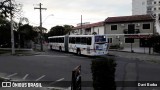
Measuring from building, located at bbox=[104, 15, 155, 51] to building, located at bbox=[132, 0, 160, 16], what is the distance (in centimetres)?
6534

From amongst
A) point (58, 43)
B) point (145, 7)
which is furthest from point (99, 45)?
point (145, 7)

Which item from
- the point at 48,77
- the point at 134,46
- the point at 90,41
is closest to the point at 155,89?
the point at 48,77

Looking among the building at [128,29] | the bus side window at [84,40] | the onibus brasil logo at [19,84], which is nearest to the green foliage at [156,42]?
the bus side window at [84,40]

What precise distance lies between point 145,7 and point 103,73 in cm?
12016

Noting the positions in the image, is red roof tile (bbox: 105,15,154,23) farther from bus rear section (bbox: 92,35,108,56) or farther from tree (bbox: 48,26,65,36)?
tree (bbox: 48,26,65,36)

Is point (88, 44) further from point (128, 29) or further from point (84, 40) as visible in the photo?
point (128, 29)

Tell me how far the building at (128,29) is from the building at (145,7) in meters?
65.3

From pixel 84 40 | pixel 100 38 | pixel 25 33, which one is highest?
pixel 25 33

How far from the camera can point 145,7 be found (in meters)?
123

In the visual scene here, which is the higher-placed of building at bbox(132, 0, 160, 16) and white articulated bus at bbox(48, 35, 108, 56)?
building at bbox(132, 0, 160, 16)

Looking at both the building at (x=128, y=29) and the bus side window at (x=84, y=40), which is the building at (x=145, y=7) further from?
the bus side window at (x=84, y=40)

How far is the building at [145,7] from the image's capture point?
394 feet

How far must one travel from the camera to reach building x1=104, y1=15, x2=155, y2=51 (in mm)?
53375

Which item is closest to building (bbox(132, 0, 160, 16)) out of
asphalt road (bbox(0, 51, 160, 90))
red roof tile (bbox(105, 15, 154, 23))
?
red roof tile (bbox(105, 15, 154, 23))
